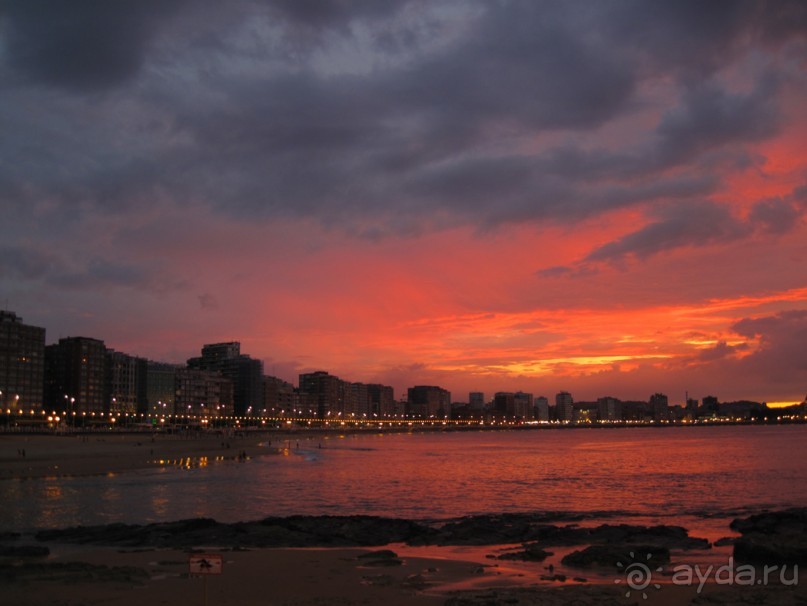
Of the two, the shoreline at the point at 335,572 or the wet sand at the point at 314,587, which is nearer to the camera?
the wet sand at the point at 314,587

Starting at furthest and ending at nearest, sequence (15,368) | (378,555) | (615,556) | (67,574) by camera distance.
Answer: (15,368), (378,555), (615,556), (67,574)

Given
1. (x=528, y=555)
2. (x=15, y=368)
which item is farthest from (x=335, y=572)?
(x=15, y=368)

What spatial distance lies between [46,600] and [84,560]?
5.95 m

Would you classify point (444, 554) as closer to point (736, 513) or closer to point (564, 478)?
point (736, 513)

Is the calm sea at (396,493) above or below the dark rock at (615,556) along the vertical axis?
below

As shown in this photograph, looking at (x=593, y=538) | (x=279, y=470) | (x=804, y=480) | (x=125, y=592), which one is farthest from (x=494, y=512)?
(x=279, y=470)

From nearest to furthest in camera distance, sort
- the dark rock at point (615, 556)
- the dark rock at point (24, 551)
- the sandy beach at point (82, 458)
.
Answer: the dark rock at point (615, 556)
the dark rock at point (24, 551)
the sandy beach at point (82, 458)

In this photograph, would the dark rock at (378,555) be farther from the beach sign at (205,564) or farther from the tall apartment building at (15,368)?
the tall apartment building at (15,368)

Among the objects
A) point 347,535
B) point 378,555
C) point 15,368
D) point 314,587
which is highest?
point 15,368

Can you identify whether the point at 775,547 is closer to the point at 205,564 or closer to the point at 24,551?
the point at 205,564

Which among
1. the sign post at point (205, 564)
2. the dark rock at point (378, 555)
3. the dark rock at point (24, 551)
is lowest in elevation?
the dark rock at point (378, 555)

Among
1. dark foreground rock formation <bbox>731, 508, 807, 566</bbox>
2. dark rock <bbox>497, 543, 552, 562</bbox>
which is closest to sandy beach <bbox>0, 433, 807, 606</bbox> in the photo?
dark rock <bbox>497, 543, 552, 562</bbox>

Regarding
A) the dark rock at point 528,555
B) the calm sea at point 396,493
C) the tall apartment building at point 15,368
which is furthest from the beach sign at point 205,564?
the tall apartment building at point 15,368

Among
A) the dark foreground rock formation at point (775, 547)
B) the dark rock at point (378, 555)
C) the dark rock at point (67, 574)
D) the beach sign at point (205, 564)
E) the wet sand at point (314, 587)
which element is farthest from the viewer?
the dark rock at point (378, 555)
